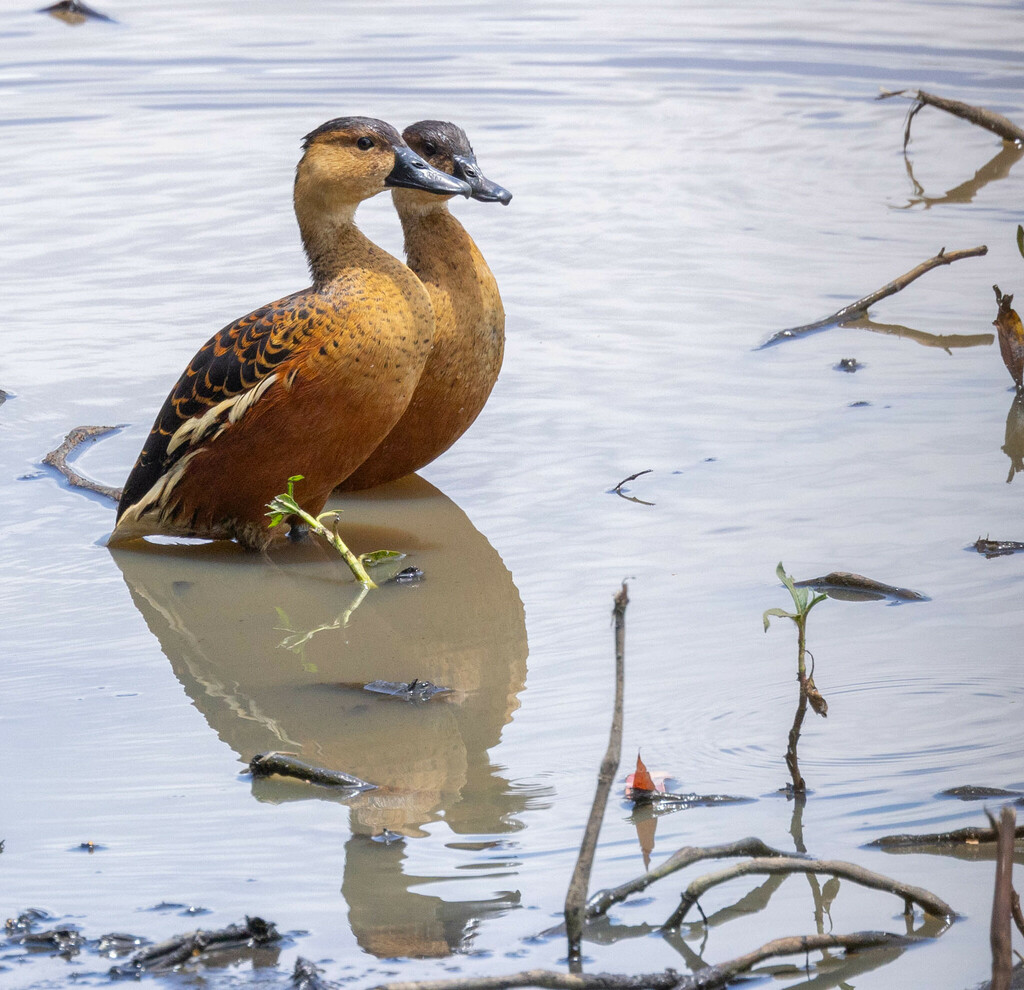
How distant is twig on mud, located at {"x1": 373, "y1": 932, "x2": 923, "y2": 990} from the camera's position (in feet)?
8.23

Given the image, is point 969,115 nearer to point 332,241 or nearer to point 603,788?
point 332,241

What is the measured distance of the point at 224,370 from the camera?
190 inches

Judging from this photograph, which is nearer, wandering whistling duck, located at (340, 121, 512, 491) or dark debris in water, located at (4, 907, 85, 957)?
dark debris in water, located at (4, 907, 85, 957)

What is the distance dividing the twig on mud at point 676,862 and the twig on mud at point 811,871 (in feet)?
0.16

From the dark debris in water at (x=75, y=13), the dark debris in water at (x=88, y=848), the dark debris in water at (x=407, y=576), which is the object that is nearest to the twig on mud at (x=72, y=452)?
the dark debris in water at (x=407, y=576)

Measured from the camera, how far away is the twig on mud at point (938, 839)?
10.4 feet

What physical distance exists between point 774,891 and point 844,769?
549mm

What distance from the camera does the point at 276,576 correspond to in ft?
16.0

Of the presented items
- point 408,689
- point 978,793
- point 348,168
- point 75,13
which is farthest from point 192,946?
point 75,13

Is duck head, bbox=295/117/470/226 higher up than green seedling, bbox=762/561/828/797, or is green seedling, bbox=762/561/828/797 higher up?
duck head, bbox=295/117/470/226

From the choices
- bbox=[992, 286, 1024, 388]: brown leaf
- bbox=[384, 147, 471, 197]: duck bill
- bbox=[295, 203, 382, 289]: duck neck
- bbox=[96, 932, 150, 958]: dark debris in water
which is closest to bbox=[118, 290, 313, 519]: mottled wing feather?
bbox=[295, 203, 382, 289]: duck neck

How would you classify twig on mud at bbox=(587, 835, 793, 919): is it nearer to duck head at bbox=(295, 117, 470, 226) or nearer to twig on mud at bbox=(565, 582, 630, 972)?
twig on mud at bbox=(565, 582, 630, 972)

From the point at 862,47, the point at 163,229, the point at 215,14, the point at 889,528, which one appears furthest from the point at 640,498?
the point at 215,14

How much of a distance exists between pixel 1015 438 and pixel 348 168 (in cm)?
262
